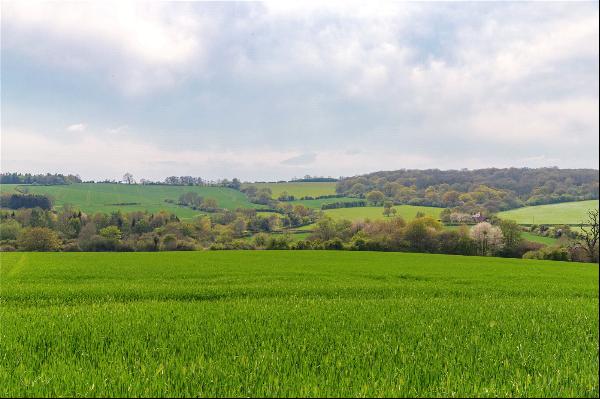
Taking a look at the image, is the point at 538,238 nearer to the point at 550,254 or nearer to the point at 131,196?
the point at 550,254

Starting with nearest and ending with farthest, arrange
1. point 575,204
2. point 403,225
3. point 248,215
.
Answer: point 575,204 → point 403,225 → point 248,215

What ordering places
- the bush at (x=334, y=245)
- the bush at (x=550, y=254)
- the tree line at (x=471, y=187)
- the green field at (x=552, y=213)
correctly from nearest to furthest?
the bush at (x=550, y=254) < the green field at (x=552, y=213) < the bush at (x=334, y=245) < the tree line at (x=471, y=187)

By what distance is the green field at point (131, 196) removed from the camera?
9537 cm

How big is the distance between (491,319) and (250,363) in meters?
6.77

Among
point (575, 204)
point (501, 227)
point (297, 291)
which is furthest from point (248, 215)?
point (297, 291)

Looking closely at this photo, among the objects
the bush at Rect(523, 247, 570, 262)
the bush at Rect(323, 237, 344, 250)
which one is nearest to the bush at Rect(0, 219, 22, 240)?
the bush at Rect(323, 237, 344, 250)

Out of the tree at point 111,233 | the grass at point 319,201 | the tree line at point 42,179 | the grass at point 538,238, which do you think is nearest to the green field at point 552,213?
the grass at point 538,238

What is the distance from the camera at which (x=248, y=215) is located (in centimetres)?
10050

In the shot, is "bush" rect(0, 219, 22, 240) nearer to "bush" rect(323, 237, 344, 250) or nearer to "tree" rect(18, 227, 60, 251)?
"tree" rect(18, 227, 60, 251)

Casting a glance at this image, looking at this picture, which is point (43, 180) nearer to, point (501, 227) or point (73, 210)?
point (73, 210)

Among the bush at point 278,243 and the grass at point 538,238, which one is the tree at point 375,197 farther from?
the bush at point 278,243

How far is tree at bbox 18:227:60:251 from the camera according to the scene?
211 ft

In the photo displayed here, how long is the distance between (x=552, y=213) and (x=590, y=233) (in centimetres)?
1669

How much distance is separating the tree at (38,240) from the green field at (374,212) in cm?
6315
